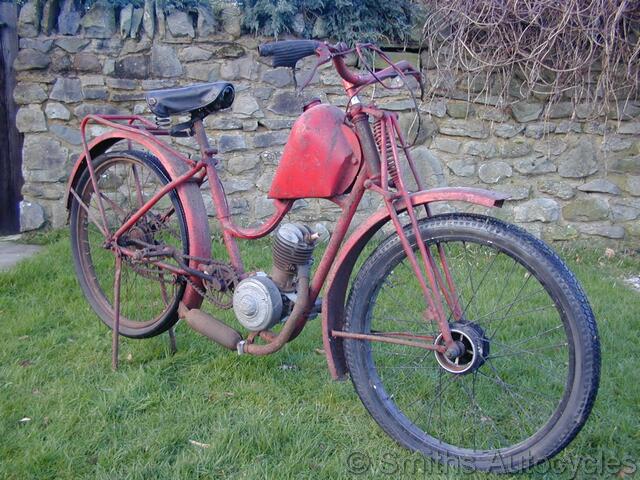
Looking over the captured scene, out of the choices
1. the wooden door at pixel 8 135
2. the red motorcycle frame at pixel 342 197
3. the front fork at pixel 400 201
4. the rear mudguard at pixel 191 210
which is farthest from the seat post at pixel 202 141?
the wooden door at pixel 8 135

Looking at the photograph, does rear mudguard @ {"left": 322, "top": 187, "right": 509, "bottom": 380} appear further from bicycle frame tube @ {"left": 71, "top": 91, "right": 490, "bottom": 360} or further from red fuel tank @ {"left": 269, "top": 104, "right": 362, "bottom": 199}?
red fuel tank @ {"left": 269, "top": 104, "right": 362, "bottom": 199}

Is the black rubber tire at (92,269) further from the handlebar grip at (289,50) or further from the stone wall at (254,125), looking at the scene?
the stone wall at (254,125)

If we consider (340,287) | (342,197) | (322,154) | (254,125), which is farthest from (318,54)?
(254,125)

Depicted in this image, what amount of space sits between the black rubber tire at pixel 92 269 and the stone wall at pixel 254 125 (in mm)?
1883

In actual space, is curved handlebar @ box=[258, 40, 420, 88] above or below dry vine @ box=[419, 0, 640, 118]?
below

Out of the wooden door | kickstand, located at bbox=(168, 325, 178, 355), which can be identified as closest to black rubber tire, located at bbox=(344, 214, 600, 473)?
kickstand, located at bbox=(168, 325, 178, 355)

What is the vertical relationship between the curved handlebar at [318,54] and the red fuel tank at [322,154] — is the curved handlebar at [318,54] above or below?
above

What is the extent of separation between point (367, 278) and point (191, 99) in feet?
3.68

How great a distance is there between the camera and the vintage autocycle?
2014 mm

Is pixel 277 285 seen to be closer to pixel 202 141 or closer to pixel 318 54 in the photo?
A: pixel 202 141

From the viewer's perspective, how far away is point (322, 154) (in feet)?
7.68

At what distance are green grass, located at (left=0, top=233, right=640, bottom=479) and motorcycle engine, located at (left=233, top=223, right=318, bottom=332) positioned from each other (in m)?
0.38

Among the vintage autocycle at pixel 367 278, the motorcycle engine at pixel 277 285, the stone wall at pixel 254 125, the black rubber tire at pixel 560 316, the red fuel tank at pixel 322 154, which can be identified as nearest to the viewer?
the black rubber tire at pixel 560 316

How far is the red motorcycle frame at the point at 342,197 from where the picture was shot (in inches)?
83.8
